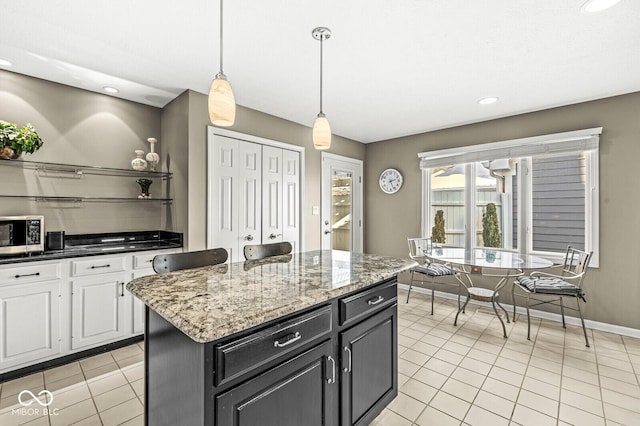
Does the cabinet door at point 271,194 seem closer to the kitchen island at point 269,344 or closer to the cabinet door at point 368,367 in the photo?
the kitchen island at point 269,344

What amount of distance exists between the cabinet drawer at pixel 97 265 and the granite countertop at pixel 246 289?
4.78 ft

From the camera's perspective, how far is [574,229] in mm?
3428

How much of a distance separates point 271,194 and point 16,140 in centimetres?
232

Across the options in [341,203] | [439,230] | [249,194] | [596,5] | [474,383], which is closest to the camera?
[596,5]

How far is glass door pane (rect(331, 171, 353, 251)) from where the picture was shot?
15.8ft

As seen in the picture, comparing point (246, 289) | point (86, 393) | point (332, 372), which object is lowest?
point (86, 393)

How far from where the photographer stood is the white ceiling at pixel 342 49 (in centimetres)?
183

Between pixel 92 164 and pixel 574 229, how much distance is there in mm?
5284

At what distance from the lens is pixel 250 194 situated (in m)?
3.54

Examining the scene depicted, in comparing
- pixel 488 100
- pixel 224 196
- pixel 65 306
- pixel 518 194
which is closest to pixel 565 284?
pixel 518 194

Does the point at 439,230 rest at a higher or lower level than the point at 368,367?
higher

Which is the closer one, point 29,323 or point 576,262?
point 29,323

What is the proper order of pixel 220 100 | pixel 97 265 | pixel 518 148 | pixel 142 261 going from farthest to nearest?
pixel 518 148, pixel 142 261, pixel 97 265, pixel 220 100

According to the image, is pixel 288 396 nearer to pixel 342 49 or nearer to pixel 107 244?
pixel 342 49
